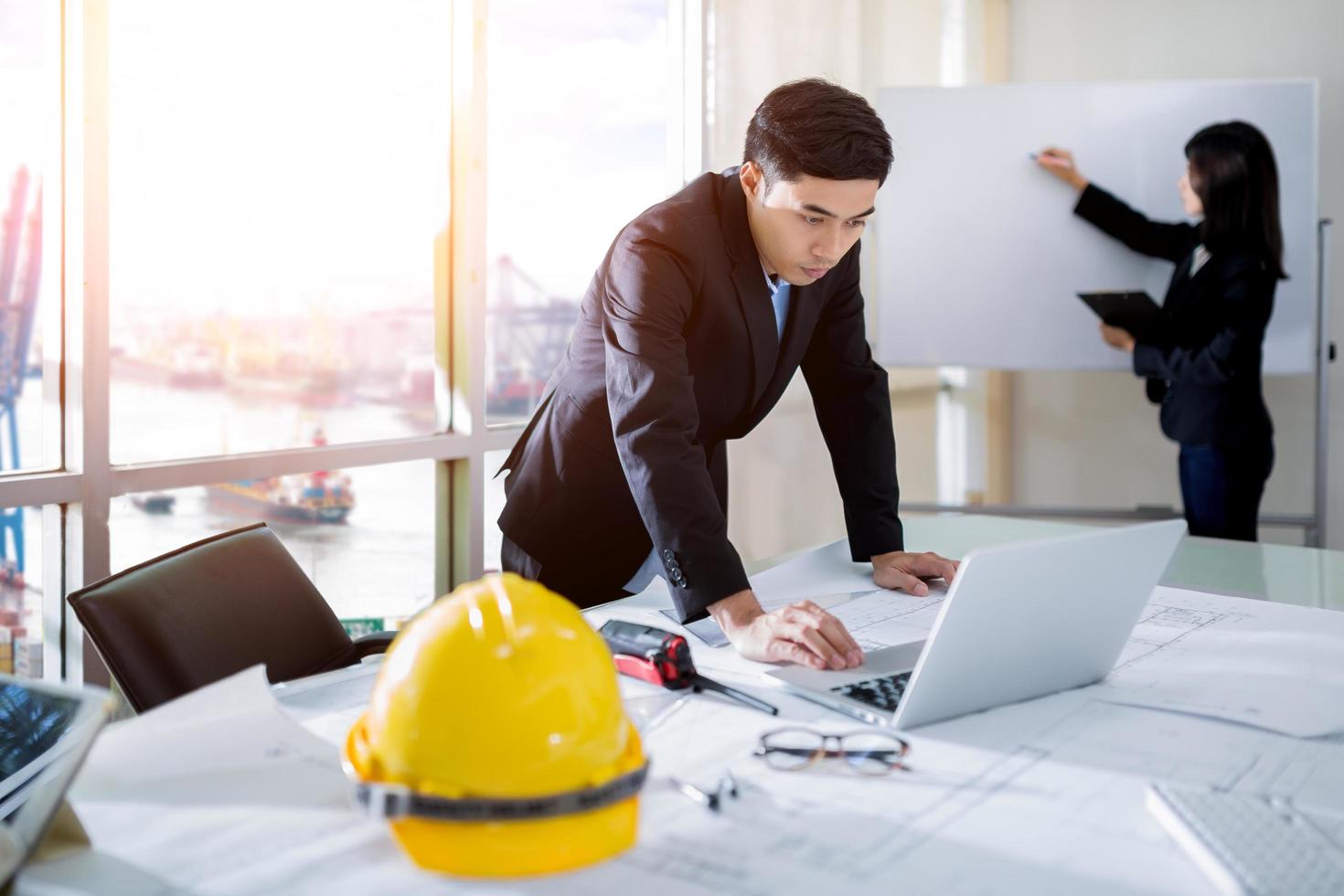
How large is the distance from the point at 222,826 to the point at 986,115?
348cm

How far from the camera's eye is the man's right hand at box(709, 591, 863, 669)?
129 cm

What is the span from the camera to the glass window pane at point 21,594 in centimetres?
227

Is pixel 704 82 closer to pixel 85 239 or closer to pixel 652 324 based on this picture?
pixel 85 239

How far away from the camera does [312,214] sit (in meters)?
2.94

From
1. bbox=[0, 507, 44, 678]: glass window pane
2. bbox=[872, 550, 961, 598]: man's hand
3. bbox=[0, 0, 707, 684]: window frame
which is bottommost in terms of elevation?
bbox=[0, 507, 44, 678]: glass window pane

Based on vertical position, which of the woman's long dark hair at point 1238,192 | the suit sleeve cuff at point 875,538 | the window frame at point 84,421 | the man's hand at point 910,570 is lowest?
the man's hand at point 910,570

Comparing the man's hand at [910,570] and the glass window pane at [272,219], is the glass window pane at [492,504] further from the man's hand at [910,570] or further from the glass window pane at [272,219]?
the man's hand at [910,570]

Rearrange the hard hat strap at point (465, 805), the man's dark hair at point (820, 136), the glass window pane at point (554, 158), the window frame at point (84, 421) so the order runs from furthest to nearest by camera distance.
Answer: the glass window pane at point (554, 158) → the window frame at point (84, 421) → the man's dark hair at point (820, 136) → the hard hat strap at point (465, 805)

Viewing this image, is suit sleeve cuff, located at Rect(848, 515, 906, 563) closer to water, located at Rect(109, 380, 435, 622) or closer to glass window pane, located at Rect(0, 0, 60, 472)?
water, located at Rect(109, 380, 435, 622)

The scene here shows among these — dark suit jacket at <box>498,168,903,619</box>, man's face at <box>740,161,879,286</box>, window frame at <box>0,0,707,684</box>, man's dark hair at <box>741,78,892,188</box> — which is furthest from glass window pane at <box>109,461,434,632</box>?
man's dark hair at <box>741,78,892,188</box>

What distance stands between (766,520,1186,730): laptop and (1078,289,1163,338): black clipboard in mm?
2527

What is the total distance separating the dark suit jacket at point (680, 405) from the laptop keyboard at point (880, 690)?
10.4 inches

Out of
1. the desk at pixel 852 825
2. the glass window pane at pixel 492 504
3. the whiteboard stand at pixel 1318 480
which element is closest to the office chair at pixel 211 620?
the desk at pixel 852 825

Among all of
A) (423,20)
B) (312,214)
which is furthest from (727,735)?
(423,20)
